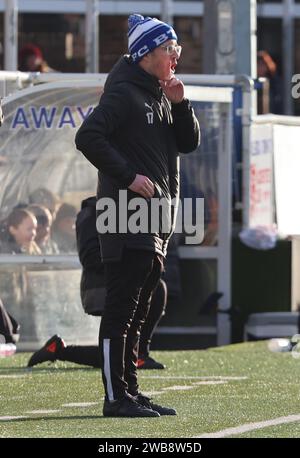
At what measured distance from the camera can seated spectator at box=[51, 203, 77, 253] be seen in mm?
13602

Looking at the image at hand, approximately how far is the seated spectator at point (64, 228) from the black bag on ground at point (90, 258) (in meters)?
2.57

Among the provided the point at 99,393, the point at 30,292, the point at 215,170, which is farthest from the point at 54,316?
the point at 99,393

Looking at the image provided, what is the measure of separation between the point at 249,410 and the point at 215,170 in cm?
646

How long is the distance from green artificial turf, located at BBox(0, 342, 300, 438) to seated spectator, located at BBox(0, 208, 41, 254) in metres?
1.14

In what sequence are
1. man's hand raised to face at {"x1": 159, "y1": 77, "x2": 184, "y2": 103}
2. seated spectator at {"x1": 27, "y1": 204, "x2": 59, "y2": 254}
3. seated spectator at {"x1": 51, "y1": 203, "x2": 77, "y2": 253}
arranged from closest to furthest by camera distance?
man's hand raised to face at {"x1": 159, "y1": 77, "x2": 184, "y2": 103}
seated spectator at {"x1": 27, "y1": 204, "x2": 59, "y2": 254}
seated spectator at {"x1": 51, "y1": 203, "x2": 77, "y2": 253}

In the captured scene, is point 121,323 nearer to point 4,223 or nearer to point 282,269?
point 4,223

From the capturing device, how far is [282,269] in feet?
48.1

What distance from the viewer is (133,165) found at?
7.95 m

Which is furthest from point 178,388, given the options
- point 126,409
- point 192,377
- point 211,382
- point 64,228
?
point 64,228

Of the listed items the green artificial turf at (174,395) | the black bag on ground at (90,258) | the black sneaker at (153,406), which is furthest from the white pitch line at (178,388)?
the black sneaker at (153,406)

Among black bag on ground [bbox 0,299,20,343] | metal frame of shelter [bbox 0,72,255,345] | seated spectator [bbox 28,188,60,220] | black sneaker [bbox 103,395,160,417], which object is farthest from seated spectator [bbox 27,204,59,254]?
black sneaker [bbox 103,395,160,417]

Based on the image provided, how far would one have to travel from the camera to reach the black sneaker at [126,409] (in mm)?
7902

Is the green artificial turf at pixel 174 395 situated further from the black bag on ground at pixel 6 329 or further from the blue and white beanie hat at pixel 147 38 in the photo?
the blue and white beanie hat at pixel 147 38

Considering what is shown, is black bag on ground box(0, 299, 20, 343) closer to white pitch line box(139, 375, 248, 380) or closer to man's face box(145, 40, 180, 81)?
white pitch line box(139, 375, 248, 380)
